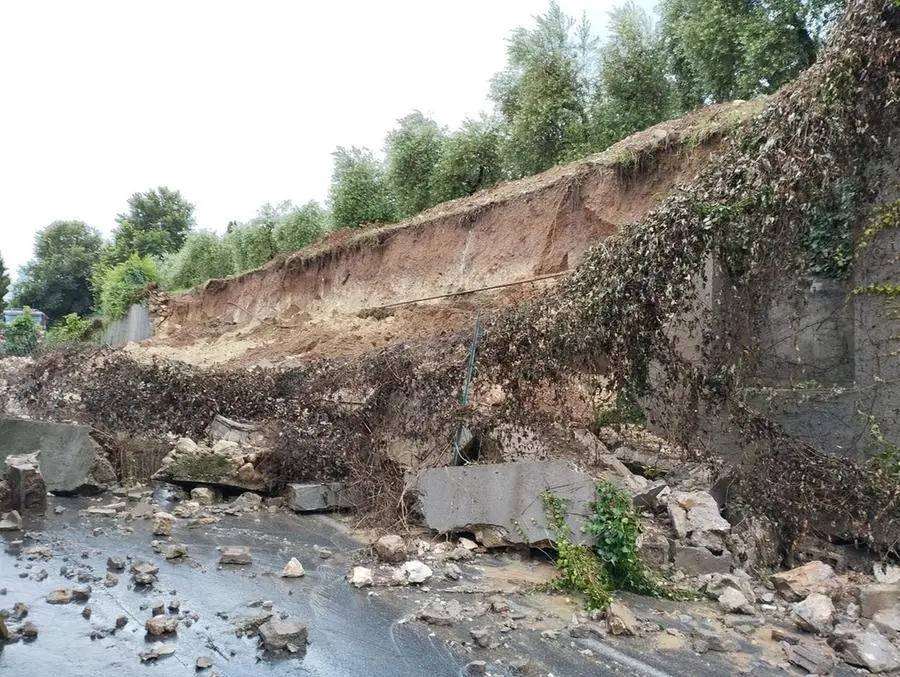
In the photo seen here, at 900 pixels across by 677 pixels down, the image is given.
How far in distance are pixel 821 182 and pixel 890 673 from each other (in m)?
3.99

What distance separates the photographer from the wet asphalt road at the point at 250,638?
154 inches

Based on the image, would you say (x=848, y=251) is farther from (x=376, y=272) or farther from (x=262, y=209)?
(x=262, y=209)

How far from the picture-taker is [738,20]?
15289 mm

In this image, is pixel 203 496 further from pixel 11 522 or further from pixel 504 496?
pixel 504 496

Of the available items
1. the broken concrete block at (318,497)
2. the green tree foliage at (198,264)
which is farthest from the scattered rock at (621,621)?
the green tree foliage at (198,264)

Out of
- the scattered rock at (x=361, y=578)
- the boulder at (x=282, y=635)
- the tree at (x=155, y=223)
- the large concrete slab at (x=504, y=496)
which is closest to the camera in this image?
the boulder at (x=282, y=635)

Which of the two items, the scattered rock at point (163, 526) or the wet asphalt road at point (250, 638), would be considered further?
the scattered rock at point (163, 526)

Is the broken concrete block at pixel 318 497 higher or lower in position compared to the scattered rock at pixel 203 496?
higher

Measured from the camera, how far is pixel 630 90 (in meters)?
17.5

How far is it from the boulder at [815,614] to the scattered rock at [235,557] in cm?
450

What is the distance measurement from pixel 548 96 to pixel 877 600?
15.6 m

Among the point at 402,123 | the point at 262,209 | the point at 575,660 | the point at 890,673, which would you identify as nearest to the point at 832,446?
the point at 890,673

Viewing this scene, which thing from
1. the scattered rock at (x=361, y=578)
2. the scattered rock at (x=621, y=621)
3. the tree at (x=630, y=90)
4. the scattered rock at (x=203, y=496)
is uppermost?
the tree at (x=630, y=90)

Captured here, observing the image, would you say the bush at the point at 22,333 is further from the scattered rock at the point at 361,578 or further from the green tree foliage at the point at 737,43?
the scattered rock at the point at 361,578
